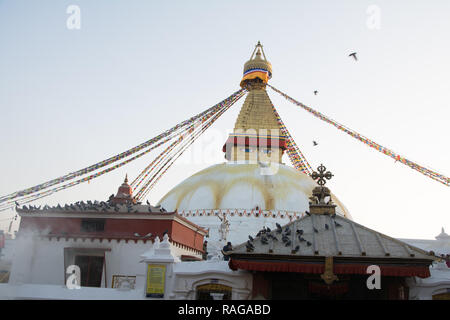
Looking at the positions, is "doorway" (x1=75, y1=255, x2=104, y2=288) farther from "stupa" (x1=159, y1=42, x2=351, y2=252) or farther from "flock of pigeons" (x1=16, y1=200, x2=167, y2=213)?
"stupa" (x1=159, y1=42, x2=351, y2=252)

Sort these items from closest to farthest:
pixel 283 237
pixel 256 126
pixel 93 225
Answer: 1. pixel 283 237
2. pixel 93 225
3. pixel 256 126

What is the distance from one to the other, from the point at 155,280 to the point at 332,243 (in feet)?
17.2

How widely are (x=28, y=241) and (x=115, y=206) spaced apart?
13.8 feet

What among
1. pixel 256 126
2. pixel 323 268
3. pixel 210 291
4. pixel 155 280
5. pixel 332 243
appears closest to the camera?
pixel 323 268

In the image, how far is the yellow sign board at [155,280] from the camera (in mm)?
12195

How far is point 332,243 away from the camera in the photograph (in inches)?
440

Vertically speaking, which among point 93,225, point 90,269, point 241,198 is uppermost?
point 241,198

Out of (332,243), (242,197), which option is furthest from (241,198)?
(332,243)

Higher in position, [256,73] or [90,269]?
[256,73]

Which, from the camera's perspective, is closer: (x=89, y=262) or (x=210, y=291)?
(x=210, y=291)

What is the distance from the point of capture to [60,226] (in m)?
19.2

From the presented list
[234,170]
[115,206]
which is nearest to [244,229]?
[234,170]

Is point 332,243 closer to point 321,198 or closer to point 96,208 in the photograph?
point 321,198

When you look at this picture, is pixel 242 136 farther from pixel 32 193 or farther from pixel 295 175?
pixel 32 193
